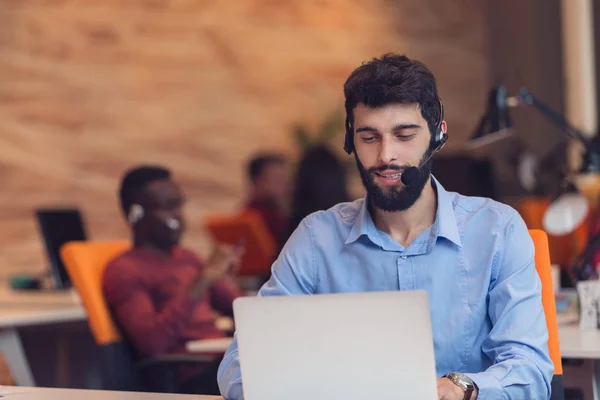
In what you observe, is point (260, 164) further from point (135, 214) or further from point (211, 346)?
point (211, 346)

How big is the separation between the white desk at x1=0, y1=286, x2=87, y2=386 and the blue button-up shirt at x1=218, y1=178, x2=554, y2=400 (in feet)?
7.07

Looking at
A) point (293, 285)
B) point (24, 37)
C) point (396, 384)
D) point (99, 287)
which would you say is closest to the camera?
point (396, 384)

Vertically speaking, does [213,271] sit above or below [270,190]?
above

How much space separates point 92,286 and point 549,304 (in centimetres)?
200

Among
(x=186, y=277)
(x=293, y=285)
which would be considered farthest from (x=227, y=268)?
(x=293, y=285)

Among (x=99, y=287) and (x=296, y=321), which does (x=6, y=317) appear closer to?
(x=99, y=287)

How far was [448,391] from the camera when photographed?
1.87 meters

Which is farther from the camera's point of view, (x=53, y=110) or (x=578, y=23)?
(x=53, y=110)

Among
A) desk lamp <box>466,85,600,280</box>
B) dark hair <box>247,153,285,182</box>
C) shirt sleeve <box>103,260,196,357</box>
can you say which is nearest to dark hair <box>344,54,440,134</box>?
desk lamp <box>466,85,600,280</box>

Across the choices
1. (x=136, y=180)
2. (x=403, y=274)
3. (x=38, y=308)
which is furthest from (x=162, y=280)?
(x=403, y=274)

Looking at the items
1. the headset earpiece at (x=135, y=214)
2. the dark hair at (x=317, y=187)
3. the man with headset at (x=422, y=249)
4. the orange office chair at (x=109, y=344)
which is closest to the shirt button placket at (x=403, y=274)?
the man with headset at (x=422, y=249)

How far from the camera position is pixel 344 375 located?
5.42ft

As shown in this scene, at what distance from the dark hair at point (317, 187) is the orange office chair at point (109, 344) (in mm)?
2077

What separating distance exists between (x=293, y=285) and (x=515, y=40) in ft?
25.2
